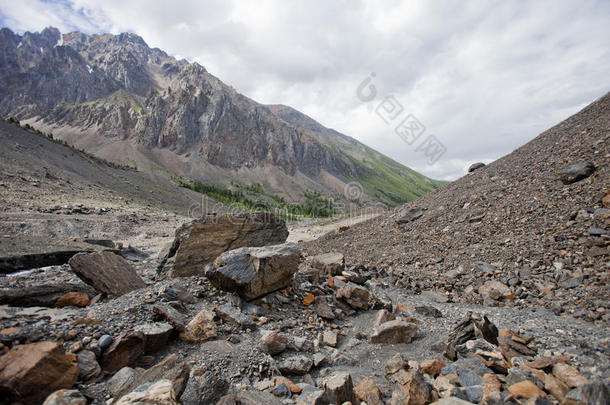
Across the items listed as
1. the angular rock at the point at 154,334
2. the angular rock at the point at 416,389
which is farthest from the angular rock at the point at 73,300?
the angular rock at the point at 416,389

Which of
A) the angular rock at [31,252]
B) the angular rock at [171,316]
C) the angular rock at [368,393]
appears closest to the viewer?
the angular rock at [368,393]

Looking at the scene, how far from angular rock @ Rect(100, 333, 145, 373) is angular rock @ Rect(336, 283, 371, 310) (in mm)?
5049

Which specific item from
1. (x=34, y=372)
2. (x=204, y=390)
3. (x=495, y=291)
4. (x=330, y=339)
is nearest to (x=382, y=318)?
(x=330, y=339)

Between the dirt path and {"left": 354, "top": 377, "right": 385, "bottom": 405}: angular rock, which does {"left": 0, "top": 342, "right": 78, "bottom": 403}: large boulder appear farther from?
the dirt path

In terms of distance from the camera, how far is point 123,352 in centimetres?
462

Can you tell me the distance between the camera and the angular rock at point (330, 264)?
32.3ft

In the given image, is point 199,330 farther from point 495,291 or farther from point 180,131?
point 180,131

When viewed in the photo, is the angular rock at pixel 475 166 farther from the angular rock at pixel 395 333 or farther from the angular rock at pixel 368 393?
the angular rock at pixel 368 393

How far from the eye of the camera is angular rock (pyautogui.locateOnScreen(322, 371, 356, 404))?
12.7 feet

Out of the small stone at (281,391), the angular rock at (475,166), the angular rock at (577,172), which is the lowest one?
the small stone at (281,391)

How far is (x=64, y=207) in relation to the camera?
2672cm

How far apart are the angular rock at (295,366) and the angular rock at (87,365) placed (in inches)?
111

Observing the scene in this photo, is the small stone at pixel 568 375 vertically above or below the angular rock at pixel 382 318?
above

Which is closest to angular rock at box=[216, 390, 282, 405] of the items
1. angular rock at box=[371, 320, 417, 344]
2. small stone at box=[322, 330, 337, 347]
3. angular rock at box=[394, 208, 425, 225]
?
small stone at box=[322, 330, 337, 347]
